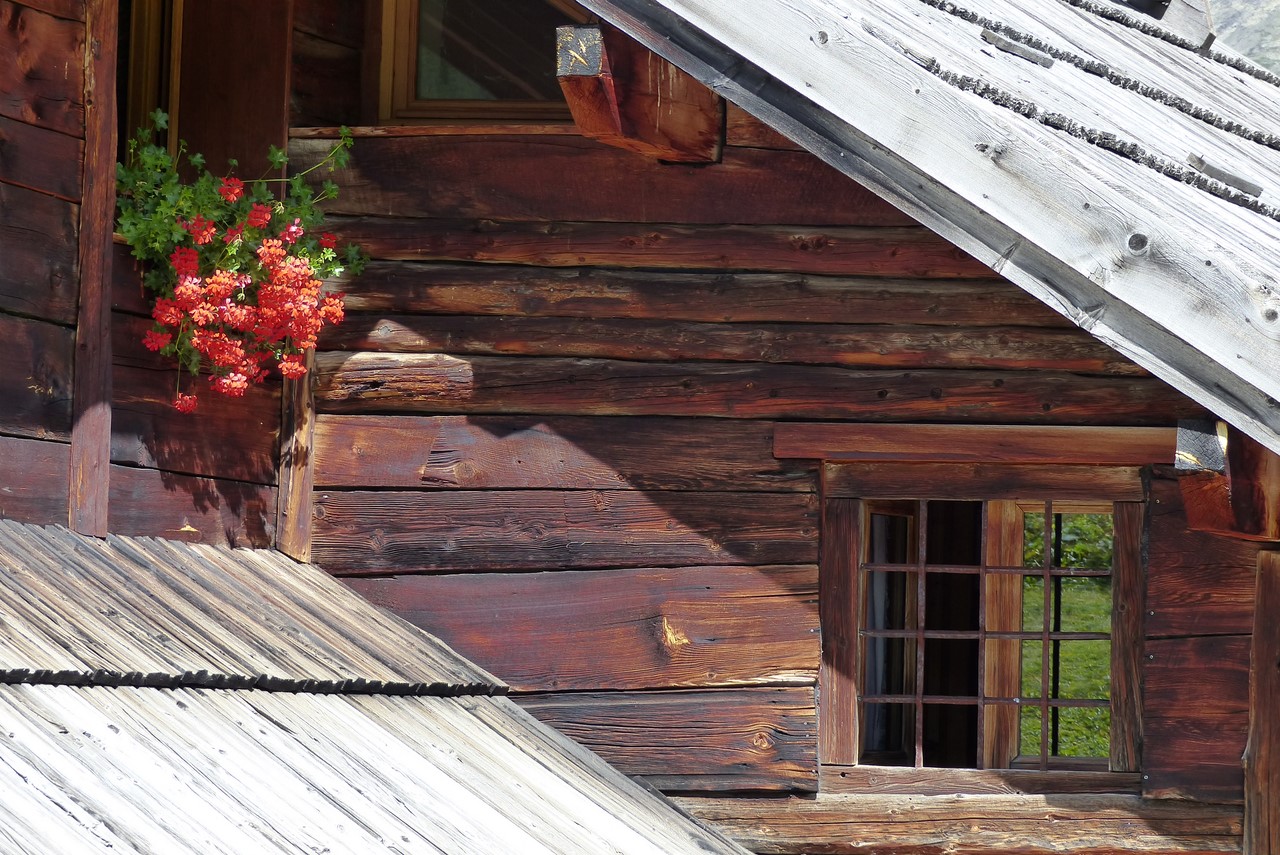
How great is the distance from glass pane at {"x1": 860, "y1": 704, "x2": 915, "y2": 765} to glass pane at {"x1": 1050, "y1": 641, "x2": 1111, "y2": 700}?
4569 mm

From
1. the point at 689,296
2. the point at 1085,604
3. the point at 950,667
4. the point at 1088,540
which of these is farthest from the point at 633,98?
the point at 1088,540

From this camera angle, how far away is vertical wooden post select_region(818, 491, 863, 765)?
459 cm

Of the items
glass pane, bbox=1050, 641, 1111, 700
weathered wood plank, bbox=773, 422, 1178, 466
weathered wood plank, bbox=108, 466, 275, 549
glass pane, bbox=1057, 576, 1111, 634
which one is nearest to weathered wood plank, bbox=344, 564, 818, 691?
weathered wood plank, bbox=773, 422, 1178, 466

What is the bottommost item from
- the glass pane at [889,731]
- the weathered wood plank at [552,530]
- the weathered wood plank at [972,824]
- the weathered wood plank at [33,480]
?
the glass pane at [889,731]

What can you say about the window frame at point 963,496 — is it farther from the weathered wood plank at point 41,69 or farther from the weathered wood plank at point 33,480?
the weathered wood plank at point 41,69

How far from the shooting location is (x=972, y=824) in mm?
4473

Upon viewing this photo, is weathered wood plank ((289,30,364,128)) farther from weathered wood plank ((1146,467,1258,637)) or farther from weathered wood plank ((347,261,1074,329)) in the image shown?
weathered wood plank ((1146,467,1258,637))

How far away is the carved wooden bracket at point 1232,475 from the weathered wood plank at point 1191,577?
1114 millimetres

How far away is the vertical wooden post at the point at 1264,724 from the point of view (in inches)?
170

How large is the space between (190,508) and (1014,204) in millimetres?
2742

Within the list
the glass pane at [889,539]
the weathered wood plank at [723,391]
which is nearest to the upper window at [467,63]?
the weathered wood plank at [723,391]

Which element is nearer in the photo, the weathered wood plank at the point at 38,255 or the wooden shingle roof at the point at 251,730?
the wooden shingle roof at the point at 251,730

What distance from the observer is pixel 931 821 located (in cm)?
448

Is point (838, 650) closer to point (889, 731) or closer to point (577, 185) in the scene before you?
point (577, 185)
